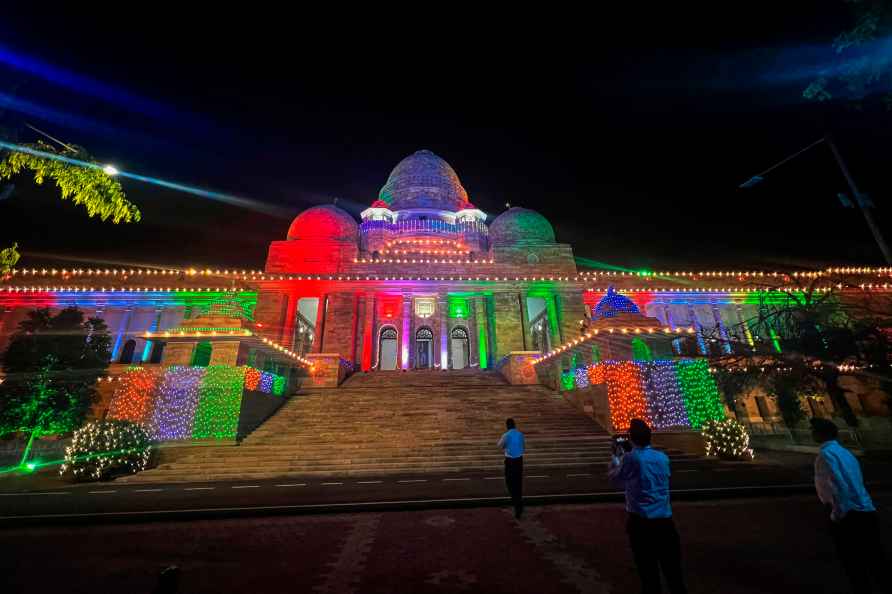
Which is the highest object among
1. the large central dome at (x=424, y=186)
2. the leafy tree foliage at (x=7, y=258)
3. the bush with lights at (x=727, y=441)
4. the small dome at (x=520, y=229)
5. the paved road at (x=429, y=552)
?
the large central dome at (x=424, y=186)

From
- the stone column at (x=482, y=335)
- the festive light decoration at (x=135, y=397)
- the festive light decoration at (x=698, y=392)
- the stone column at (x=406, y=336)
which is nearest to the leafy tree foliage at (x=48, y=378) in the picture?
the festive light decoration at (x=135, y=397)

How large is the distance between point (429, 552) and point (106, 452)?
33.0 feet

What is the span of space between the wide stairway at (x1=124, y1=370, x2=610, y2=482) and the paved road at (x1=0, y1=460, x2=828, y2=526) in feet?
2.80

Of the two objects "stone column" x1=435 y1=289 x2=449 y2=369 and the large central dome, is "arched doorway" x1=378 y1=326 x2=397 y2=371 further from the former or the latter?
the large central dome

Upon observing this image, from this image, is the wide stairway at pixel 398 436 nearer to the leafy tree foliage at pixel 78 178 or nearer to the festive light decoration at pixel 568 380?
the festive light decoration at pixel 568 380

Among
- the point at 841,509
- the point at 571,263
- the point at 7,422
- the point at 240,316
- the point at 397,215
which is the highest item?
the point at 397,215

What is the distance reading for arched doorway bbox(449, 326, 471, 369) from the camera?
26.2 m

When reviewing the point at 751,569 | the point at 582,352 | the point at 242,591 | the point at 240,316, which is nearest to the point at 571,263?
the point at 582,352

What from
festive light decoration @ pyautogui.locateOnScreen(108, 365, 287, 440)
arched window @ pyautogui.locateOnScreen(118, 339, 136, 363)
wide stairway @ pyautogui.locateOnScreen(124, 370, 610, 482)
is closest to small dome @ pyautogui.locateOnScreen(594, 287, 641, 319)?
wide stairway @ pyautogui.locateOnScreen(124, 370, 610, 482)

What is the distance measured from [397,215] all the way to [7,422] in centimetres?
2667

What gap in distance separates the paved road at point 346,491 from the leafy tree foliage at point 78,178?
200 inches

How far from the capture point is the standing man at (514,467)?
615 centimetres

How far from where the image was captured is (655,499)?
10.4 ft

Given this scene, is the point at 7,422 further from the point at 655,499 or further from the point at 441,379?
the point at 655,499
